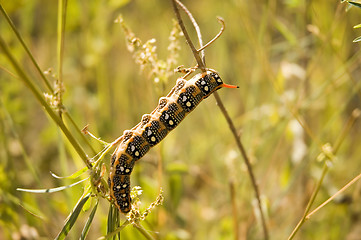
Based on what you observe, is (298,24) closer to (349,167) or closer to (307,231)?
(349,167)

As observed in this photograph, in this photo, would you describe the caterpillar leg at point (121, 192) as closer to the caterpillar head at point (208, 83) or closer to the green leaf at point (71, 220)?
the green leaf at point (71, 220)

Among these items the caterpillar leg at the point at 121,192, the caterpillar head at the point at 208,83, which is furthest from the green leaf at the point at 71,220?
the caterpillar head at the point at 208,83

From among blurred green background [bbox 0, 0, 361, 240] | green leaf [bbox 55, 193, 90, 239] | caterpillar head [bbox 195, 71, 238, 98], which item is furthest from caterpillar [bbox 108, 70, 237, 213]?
blurred green background [bbox 0, 0, 361, 240]

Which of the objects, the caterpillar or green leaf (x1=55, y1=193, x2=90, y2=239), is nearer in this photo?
green leaf (x1=55, y1=193, x2=90, y2=239)

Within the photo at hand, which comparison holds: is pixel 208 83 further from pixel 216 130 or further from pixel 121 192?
pixel 216 130

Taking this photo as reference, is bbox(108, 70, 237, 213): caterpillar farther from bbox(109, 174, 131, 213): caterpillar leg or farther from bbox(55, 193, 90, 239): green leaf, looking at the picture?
bbox(55, 193, 90, 239): green leaf

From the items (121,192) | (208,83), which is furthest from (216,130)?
(121,192)
